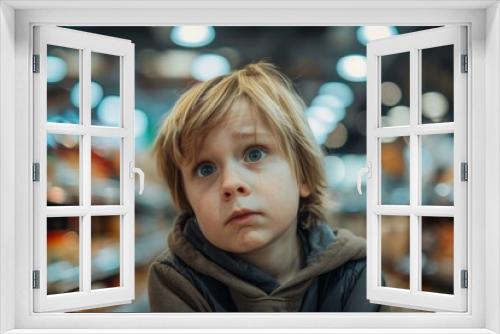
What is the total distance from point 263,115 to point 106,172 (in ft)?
3.10

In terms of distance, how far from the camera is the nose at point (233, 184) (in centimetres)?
361

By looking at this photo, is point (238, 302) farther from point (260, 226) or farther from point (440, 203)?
point (440, 203)

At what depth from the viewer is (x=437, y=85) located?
330 centimetres

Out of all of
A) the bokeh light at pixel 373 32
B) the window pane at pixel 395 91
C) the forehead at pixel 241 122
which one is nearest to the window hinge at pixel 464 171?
the window pane at pixel 395 91

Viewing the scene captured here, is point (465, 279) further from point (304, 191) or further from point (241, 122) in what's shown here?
point (241, 122)

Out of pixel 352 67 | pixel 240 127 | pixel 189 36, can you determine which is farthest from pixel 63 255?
pixel 352 67

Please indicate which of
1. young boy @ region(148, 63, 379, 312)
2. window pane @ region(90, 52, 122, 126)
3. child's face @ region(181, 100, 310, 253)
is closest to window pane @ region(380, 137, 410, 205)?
young boy @ region(148, 63, 379, 312)

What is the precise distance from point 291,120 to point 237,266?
919mm

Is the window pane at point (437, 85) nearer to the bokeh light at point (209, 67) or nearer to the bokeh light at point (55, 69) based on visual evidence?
the bokeh light at point (209, 67)

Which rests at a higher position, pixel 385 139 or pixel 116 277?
pixel 385 139

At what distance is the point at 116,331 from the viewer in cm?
291

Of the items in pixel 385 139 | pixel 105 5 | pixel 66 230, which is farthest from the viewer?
pixel 385 139

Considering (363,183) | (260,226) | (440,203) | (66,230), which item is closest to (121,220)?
(66,230)

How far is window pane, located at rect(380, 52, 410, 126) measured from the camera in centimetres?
346
